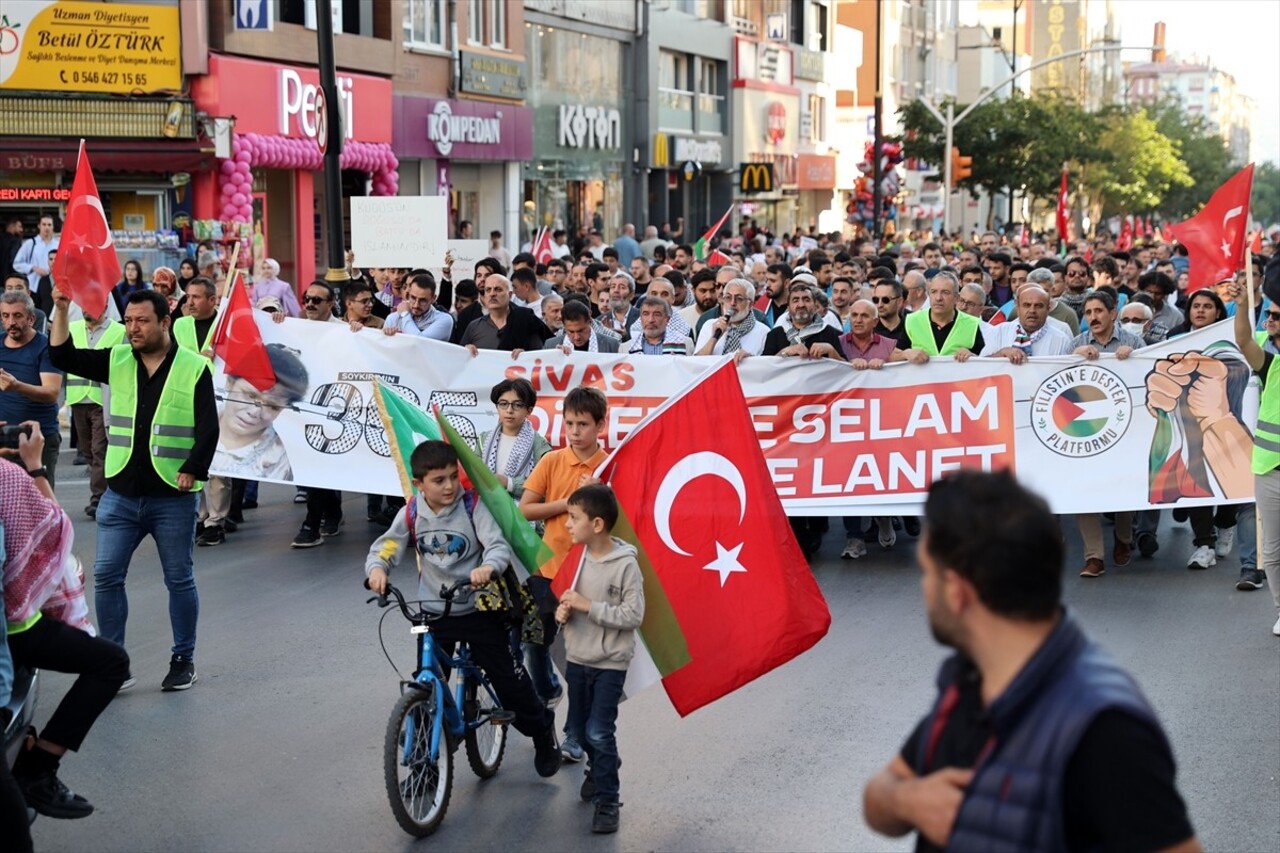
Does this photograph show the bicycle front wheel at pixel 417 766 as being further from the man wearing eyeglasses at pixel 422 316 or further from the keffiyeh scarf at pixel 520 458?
the man wearing eyeglasses at pixel 422 316

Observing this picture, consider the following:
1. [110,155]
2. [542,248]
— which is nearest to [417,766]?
[542,248]

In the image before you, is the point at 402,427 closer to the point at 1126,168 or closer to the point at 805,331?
the point at 805,331

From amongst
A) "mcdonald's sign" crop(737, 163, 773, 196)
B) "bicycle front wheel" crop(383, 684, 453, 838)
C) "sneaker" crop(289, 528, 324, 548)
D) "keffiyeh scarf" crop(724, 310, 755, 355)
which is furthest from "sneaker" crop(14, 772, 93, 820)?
"mcdonald's sign" crop(737, 163, 773, 196)

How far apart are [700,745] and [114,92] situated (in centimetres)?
1983

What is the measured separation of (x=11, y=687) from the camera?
5.48 m

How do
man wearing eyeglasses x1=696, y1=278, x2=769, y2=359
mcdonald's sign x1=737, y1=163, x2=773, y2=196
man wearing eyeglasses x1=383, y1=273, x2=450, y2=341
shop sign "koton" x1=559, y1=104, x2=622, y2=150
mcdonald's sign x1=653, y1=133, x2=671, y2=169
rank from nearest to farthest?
1. man wearing eyeglasses x1=696, y1=278, x2=769, y2=359
2. man wearing eyeglasses x1=383, y1=273, x2=450, y2=341
3. shop sign "koton" x1=559, y1=104, x2=622, y2=150
4. mcdonald's sign x1=737, y1=163, x2=773, y2=196
5. mcdonald's sign x1=653, y1=133, x2=671, y2=169

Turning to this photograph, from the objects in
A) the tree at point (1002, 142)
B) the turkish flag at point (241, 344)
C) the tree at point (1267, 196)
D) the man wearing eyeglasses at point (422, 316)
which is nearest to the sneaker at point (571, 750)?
the turkish flag at point (241, 344)

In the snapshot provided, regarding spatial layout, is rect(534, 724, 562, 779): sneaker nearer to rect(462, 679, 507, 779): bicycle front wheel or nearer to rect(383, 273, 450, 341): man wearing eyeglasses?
rect(462, 679, 507, 779): bicycle front wheel

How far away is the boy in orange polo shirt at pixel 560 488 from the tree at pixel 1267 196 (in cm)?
15218

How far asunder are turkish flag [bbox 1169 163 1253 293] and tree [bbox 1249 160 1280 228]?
147 meters

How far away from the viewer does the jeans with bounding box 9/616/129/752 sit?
5793mm

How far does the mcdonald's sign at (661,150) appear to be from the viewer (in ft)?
149

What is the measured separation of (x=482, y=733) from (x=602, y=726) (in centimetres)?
83

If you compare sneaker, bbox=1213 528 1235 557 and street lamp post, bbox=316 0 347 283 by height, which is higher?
street lamp post, bbox=316 0 347 283
